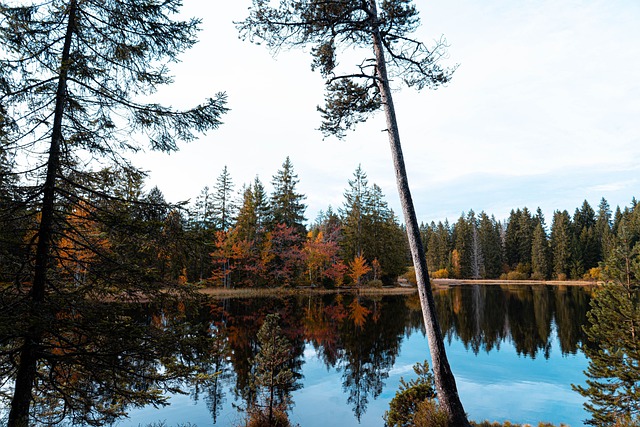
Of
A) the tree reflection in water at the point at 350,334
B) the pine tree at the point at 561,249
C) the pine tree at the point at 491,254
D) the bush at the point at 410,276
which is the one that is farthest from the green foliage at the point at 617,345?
the pine tree at the point at 491,254

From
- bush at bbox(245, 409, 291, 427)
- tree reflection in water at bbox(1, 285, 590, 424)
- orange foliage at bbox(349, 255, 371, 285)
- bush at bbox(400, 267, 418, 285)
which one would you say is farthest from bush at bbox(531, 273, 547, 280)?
bush at bbox(245, 409, 291, 427)

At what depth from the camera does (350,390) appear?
10.1 metres

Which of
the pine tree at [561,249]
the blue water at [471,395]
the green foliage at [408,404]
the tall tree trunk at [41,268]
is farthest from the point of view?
the pine tree at [561,249]

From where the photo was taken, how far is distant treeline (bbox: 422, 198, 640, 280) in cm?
5856

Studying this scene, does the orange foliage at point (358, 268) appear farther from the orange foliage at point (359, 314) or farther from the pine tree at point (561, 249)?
the pine tree at point (561, 249)

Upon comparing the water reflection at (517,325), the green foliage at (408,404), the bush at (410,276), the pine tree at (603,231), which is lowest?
the water reflection at (517,325)

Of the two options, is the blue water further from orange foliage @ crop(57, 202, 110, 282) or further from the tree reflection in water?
orange foliage @ crop(57, 202, 110, 282)

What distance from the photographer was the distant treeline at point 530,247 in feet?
192

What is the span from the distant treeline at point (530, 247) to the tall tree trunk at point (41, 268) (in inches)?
2575

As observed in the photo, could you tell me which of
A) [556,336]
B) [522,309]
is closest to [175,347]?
[556,336]

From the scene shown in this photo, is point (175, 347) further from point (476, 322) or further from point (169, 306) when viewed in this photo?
point (476, 322)

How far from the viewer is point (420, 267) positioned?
6.50m

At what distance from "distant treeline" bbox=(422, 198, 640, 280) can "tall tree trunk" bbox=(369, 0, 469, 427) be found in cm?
6182

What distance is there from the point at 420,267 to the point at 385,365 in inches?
290
